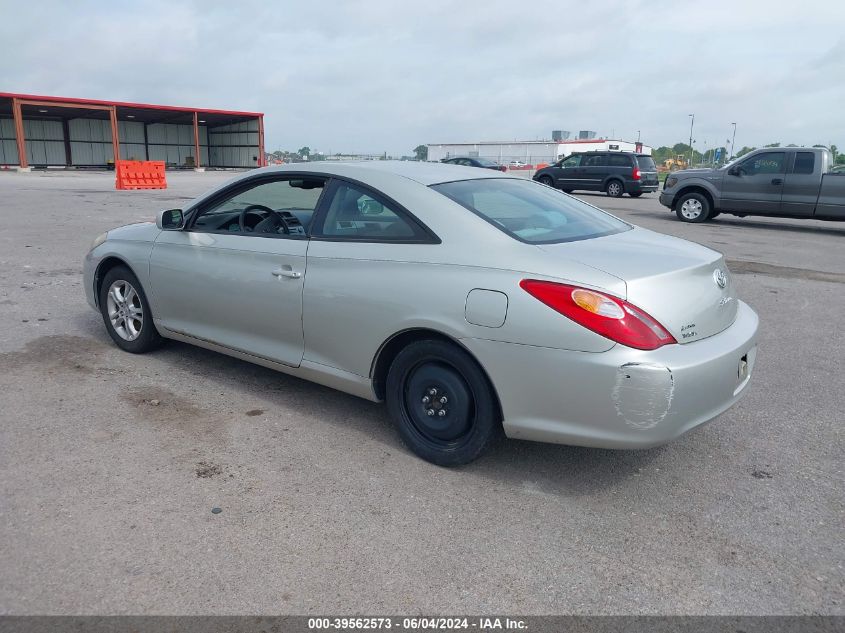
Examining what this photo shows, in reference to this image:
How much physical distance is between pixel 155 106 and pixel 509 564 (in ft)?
172

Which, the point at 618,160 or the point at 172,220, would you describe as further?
the point at 618,160

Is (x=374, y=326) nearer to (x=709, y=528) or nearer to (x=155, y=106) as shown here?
(x=709, y=528)

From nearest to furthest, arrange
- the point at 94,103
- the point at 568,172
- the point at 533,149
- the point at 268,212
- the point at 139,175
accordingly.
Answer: the point at 268,212, the point at 568,172, the point at 139,175, the point at 94,103, the point at 533,149

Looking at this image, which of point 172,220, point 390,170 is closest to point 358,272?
point 390,170

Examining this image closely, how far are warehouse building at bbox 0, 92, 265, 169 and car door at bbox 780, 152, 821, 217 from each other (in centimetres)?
4355

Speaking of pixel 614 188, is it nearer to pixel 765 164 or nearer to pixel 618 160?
pixel 618 160

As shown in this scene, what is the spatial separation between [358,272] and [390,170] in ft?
2.23

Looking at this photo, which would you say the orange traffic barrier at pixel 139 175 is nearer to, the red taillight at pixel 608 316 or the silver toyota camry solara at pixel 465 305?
the silver toyota camry solara at pixel 465 305

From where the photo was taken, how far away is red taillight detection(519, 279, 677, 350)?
2789 mm

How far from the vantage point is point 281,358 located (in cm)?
396

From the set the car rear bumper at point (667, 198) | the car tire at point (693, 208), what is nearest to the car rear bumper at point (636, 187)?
the car rear bumper at point (667, 198)

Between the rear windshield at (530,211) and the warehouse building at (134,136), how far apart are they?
161 feet

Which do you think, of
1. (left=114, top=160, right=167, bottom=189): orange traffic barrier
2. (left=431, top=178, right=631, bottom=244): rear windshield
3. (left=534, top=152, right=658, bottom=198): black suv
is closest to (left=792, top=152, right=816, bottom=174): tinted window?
(left=534, top=152, right=658, bottom=198): black suv

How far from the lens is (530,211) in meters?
3.76
